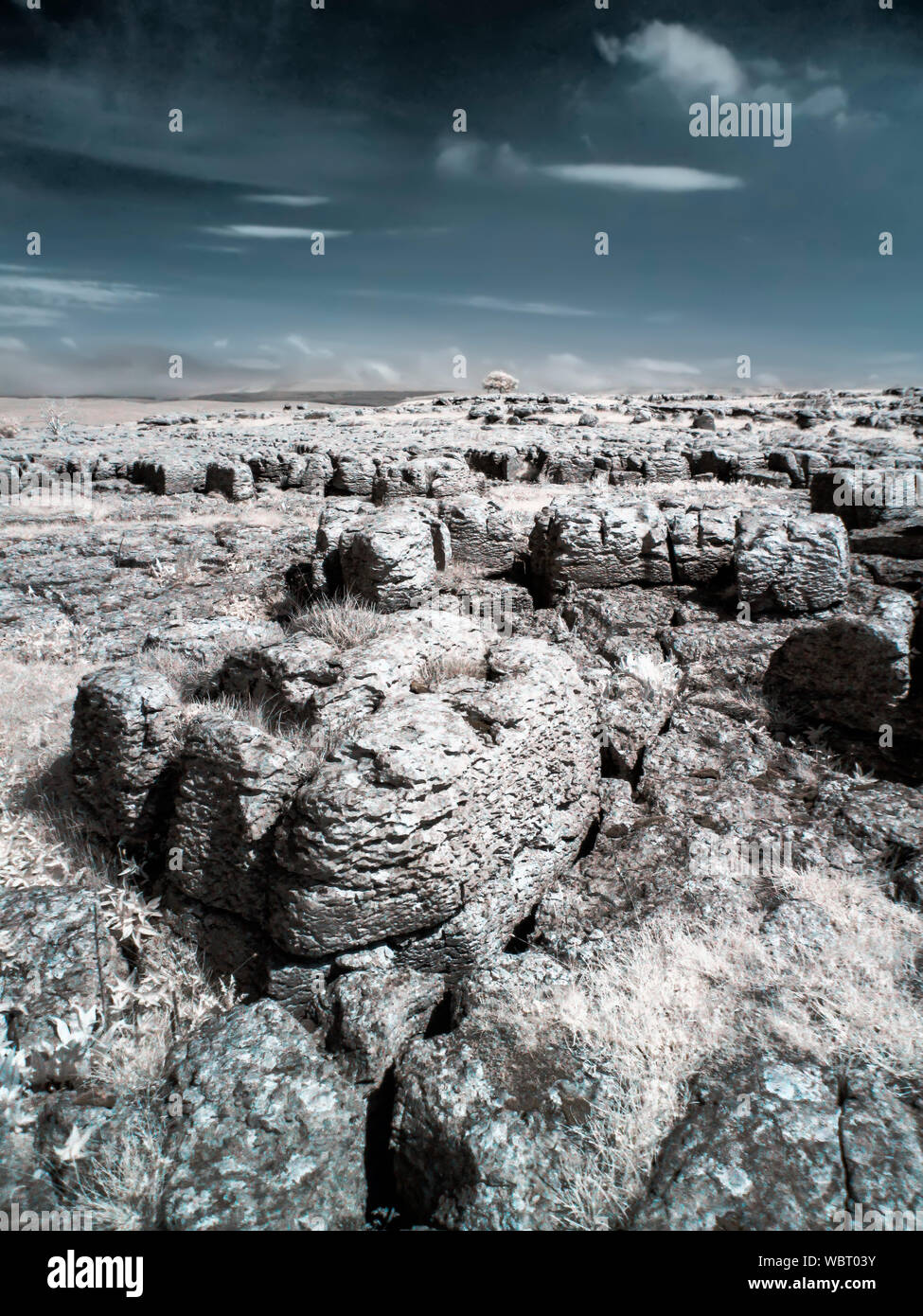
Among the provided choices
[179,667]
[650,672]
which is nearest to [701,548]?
[650,672]

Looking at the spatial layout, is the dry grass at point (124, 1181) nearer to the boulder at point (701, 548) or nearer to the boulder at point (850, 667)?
the boulder at point (850, 667)

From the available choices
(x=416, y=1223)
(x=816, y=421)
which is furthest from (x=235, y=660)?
(x=816, y=421)

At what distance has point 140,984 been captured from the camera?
4.39 m

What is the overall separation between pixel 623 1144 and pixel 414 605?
549cm

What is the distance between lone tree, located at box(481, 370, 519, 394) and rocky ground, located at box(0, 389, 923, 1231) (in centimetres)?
A: 7850

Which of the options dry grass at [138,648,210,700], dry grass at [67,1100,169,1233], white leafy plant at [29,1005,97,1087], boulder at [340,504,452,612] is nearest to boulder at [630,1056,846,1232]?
dry grass at [67,1100,169,1233]

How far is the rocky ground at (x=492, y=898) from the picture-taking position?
3133 mm

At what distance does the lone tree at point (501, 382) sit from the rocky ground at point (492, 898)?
258 ft

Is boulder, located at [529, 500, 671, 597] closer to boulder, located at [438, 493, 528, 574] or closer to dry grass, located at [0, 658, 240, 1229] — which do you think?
boulder, located at [438, 493, 528, 574]

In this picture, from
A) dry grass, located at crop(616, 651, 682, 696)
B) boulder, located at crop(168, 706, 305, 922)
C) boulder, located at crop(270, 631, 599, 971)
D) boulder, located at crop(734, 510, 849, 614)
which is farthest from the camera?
boulder, located at crop(734, 510, 849, 614)

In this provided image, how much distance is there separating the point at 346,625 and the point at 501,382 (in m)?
82.0

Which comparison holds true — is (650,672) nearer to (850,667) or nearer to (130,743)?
(850,667)

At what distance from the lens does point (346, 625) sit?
627 cm

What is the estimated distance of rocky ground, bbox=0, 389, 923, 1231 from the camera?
123 inches
